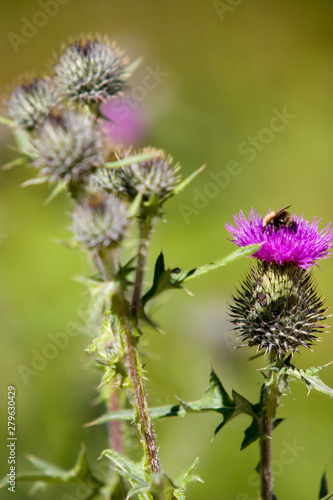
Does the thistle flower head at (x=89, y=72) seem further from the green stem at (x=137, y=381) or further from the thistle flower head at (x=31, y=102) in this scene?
the green stem at (x=137, y=381)

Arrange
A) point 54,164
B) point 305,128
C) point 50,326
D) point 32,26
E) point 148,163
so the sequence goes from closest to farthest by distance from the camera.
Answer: point 54,164 < point 148,163 < point 50,326 < point 305,128 < point 32,26

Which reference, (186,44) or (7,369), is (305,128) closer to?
(186,44)

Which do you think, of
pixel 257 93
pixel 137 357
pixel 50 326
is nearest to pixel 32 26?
pixel 257 93

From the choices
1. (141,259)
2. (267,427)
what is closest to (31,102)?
(141,259)

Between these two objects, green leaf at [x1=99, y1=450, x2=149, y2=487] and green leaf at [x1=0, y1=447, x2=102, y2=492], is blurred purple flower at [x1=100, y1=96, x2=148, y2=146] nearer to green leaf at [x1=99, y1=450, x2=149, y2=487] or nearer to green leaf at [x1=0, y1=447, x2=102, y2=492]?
green leaf at [x1=0, y1=447, x2=102, y2=492]

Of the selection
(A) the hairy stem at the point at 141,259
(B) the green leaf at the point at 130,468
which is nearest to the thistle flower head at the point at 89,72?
(A) the hairy stem at the point at 141,259

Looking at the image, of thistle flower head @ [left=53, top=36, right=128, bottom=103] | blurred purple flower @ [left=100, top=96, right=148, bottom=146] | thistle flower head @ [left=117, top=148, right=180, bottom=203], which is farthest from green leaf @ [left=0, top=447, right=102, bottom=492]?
blurred purple flower @ [left=100, top=96, right=148, bottom=146]

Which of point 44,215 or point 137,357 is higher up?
point 44,215
